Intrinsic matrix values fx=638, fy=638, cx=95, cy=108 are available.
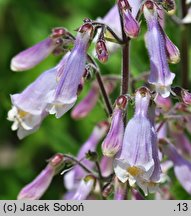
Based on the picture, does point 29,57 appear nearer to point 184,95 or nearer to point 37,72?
point 184,95

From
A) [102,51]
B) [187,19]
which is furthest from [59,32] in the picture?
[187,19]

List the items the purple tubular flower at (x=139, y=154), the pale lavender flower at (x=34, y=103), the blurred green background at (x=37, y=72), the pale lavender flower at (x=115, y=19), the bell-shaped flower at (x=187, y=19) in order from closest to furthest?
the purple tubular flower at (x=139, y=154) → the pale lavender flower at (x=115, y=19) → the pale lavender flower at (x=34, y=103) → the bell-shaped flower at (x=187, y=19) → the blurred green background at (x=37, y=72)

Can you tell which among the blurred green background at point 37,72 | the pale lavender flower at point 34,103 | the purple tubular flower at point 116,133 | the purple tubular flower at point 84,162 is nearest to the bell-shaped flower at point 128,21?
the purple tubular flower at point 116,133

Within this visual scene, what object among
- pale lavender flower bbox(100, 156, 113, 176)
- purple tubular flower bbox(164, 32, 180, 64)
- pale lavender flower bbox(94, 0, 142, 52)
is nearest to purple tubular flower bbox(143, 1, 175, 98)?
purple tubular flower bbox(164, 32, 180, 64)

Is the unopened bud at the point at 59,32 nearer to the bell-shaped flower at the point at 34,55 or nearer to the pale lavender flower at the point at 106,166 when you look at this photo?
the bell-shaped flower at the point at 34,55

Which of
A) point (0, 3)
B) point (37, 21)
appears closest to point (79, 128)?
point (37, 21)

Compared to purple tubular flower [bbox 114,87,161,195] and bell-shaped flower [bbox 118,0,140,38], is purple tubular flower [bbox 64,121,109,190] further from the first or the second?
bell-shaped flower [bbox 118,0,140,38]
